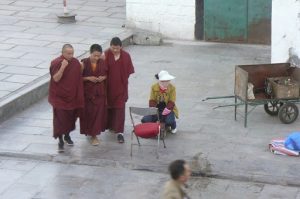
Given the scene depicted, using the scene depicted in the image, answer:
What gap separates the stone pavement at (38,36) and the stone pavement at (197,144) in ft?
1.22

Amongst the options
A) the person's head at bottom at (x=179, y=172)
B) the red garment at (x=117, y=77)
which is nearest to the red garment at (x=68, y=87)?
the red garment at (x=117, y=77)

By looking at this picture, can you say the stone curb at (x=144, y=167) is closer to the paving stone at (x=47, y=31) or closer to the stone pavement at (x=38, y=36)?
the stone pavement at (x=38, y=36)

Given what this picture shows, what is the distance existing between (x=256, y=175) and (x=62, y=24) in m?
9.21

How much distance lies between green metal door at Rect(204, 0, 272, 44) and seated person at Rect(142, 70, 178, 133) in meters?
6.27

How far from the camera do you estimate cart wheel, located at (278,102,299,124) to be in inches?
430

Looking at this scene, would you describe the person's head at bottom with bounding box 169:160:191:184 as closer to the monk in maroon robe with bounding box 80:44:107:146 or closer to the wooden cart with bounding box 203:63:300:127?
the monk in maroon robe with bounding box 80:44:107:146

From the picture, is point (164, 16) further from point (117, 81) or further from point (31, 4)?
point (117, 81)

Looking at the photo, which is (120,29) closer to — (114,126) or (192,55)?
(192,55)

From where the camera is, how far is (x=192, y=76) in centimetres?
1383

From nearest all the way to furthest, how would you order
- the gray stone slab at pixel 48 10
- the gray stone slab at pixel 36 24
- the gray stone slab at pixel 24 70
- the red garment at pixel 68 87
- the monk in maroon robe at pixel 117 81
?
the red garment at pixel 68 87 < the monk in maroon robe at pixel 117 81 < the gray stone slab at pixel 24 70 < the gray stone slab at pixel 36 24 < the gray stone slab at pixel 48 10

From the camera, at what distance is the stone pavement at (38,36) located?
1239cm

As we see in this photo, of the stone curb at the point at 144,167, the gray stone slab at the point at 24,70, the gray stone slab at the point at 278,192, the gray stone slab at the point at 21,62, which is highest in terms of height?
the gray stone slab at the point at 21,62

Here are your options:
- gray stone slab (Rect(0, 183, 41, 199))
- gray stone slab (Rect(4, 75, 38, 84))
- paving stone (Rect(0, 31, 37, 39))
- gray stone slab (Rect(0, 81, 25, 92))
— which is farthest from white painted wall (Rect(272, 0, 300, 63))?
paving stone (Rect(0, 31, 37, 39))

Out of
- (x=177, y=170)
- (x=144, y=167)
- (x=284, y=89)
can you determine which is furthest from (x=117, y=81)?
(x=177, y=170)
